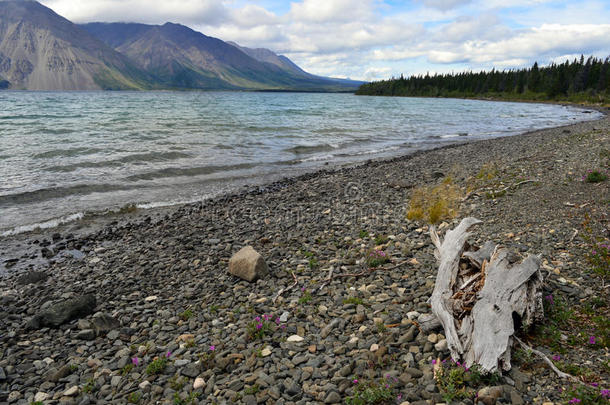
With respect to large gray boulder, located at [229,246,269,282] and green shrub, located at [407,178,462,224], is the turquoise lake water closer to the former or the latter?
large gray boulder, located at [229,246,269,282]

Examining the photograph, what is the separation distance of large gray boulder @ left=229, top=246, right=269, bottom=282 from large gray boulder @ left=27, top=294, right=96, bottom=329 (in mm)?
3174

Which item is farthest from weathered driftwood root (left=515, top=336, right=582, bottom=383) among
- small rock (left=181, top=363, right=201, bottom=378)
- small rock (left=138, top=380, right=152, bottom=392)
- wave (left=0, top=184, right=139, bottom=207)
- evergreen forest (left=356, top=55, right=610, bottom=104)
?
evergreen forest (left=356, top=55, right=610, bottom=104)

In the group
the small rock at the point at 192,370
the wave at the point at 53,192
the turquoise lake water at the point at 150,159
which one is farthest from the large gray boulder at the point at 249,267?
the wave at the point at 53,192

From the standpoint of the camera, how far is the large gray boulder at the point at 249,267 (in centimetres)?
834

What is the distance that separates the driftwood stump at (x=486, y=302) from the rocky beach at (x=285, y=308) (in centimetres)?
28

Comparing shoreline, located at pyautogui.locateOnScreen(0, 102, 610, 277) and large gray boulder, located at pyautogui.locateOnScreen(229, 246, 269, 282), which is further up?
large gray boulder, located at pyautogui.locateOnScreen(229, 246, 269, 282)

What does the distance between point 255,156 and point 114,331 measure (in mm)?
21297

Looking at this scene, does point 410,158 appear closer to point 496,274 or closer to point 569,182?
point 569,182

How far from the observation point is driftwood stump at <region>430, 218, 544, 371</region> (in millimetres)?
4691

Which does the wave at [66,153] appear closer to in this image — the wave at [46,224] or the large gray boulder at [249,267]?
the wave at [46,224]

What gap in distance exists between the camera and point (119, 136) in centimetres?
3488

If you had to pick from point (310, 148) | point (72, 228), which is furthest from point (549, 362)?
point (310, 148)

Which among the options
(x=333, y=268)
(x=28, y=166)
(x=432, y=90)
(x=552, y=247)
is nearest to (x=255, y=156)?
(x=28, y=166)

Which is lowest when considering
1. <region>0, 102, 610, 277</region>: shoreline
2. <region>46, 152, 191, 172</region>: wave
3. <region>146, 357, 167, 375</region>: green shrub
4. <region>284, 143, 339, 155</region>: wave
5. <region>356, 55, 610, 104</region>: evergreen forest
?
<region>0, 102, 610, 277</region>: shoreline
